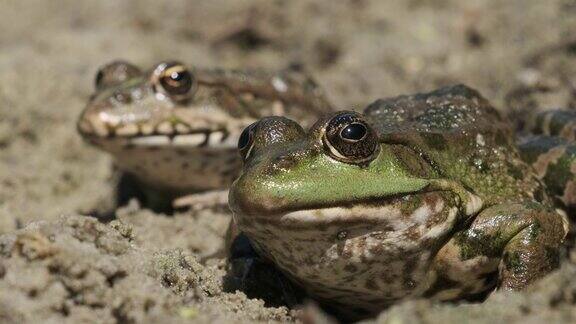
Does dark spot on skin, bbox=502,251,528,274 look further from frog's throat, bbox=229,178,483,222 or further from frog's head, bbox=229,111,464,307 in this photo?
frog's throat, bbox=229,178,483,222

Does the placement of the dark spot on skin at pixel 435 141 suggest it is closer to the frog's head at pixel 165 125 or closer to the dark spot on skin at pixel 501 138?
the dark spot on skin at pixel 501 138

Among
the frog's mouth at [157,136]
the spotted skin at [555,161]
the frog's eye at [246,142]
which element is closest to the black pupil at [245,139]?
the frog's eye at [246,142]

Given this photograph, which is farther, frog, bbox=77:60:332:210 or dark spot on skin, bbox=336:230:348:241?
frog, bbox=77:60:332:210

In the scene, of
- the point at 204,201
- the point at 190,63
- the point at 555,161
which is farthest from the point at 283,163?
the point at 190,63

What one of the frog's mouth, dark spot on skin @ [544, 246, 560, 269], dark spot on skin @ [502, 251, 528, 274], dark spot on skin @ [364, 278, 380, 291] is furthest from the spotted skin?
→ the frog's mouth

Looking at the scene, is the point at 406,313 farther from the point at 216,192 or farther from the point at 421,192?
the point at 216,192

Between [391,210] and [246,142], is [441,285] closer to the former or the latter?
[391,210]

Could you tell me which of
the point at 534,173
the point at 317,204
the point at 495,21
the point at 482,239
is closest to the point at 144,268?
the point at 317,204
